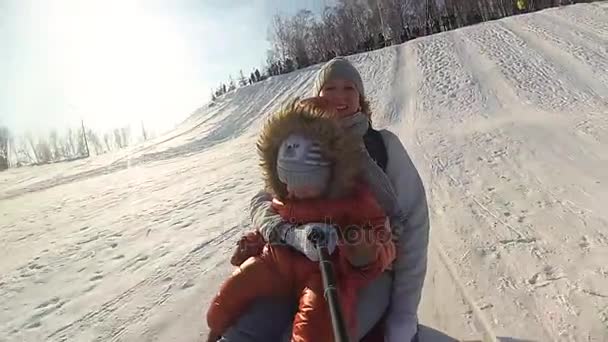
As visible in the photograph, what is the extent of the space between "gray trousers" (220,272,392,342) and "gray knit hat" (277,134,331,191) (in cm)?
45

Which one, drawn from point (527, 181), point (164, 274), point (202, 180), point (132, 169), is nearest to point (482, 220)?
point (527, 181)

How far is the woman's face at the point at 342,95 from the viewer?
2.26 m

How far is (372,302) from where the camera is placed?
2.02 meters

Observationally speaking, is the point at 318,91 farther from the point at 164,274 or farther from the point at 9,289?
the point at 9,289

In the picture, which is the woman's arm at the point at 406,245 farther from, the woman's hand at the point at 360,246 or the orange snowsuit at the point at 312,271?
the woman's hand at the point at 360,246

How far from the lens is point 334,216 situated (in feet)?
6.48

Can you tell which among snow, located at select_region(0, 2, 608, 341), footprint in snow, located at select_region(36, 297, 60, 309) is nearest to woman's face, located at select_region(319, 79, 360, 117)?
snow, located at select_region(0, 2, 608, 341)

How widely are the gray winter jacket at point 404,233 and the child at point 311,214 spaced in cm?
12

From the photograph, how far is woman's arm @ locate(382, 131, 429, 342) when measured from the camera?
2117 mm

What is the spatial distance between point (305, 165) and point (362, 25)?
30558 millimetres

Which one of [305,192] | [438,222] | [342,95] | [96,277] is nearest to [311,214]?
[305,192]

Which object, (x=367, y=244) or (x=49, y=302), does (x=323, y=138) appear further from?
(x=49, y=302)

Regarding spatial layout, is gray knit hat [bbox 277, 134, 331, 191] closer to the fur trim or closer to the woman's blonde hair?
the fur trim

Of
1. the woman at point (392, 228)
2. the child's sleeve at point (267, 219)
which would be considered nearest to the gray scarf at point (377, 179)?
the woman at point (392, 228)
